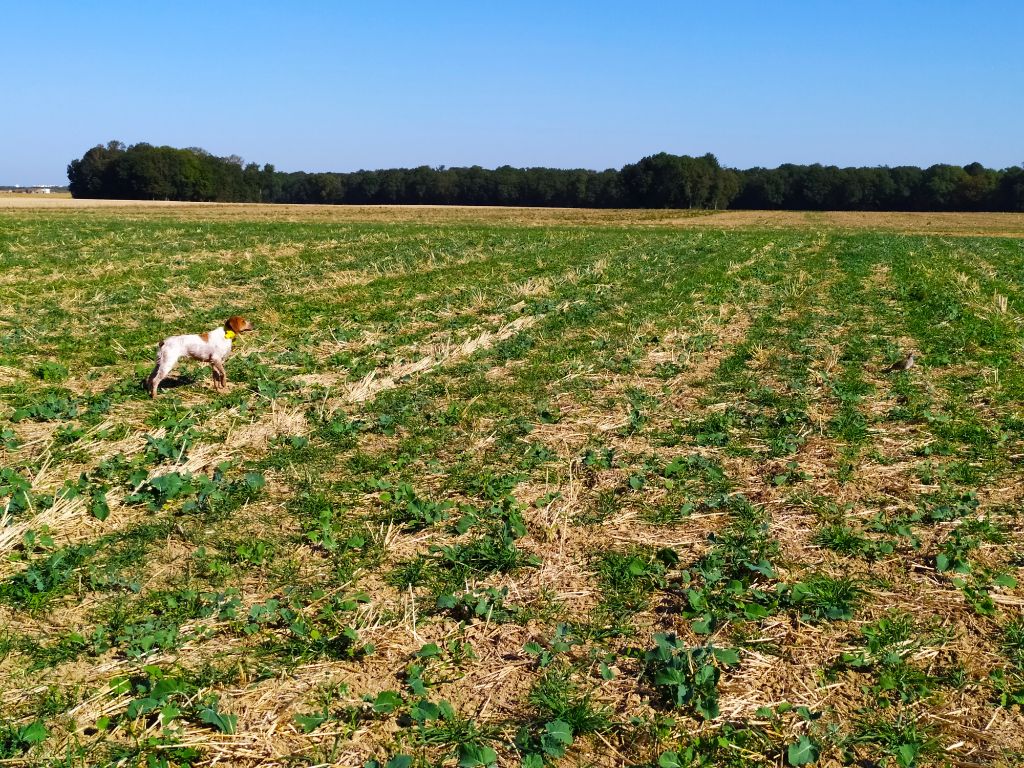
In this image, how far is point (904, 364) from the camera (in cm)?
984

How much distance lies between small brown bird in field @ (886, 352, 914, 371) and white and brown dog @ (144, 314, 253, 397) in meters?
8.25

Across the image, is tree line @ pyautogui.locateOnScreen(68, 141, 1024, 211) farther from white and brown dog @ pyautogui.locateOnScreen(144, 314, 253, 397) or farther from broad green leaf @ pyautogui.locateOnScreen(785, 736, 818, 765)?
broad green leaf @ pyautogui.locateOnScreen(785, 736, 818, 765)

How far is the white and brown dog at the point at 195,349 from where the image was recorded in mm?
8172

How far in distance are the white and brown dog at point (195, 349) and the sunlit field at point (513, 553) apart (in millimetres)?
321

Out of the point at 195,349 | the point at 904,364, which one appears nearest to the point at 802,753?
the point at 195,349

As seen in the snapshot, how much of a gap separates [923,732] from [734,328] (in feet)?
33.7

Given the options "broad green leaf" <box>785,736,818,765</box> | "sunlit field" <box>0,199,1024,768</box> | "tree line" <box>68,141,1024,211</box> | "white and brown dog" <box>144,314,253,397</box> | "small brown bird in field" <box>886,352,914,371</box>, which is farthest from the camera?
"tree line" <box>68,141,1024,211</box>

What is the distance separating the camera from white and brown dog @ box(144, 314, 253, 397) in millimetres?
8172

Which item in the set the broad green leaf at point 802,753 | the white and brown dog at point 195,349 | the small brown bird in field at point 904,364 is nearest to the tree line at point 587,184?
the small brown bird in field at point 904,364

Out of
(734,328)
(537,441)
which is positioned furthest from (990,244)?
(537,441)

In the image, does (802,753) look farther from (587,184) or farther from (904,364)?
(587,184)

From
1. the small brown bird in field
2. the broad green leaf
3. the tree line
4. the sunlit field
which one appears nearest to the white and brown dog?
the sunlit field

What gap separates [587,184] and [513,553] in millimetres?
129995

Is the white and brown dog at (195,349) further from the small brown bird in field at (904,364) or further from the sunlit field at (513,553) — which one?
the small brown bird in field at (904,364)
